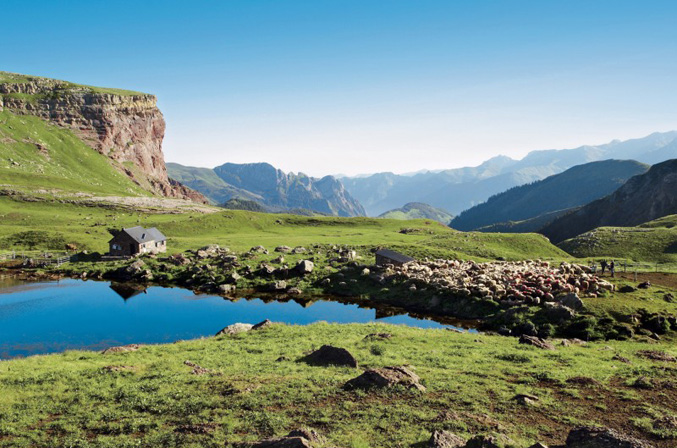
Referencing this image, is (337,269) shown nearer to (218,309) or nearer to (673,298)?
(218,309)

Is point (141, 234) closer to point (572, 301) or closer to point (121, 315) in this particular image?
point (121, 315)

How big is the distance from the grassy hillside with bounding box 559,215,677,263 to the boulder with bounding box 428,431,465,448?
108 m

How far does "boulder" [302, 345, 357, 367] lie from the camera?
2775 centimetres

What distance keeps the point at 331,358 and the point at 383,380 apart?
6.49m

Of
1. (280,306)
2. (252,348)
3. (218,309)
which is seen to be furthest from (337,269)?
(252,348)

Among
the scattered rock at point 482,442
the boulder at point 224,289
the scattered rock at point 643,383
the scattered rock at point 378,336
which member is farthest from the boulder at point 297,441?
the boulder at point 224,289

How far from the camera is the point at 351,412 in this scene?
64.3 ft

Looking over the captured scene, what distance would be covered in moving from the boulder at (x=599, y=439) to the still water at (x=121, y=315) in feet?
116

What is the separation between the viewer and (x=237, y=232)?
5369 inches

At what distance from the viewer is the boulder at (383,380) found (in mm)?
22453

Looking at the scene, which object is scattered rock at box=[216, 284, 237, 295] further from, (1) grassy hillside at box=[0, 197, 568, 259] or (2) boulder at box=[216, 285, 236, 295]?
(1) grassy hillside at box=[0, 197, 568, 259]

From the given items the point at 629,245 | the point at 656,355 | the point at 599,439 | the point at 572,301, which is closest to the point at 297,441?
the point at 599,439

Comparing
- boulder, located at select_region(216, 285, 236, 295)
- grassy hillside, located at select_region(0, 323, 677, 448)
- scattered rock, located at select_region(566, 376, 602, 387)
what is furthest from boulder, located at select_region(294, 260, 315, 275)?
scattered rock, located at select_region(566, 376, 602, 387)

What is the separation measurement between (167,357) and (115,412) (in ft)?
36.1
